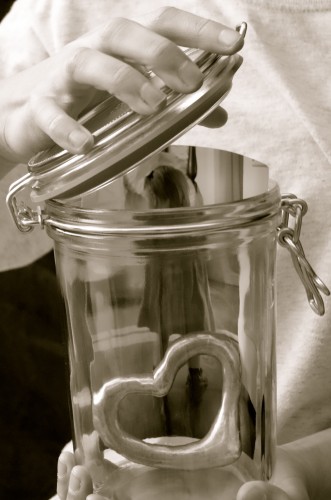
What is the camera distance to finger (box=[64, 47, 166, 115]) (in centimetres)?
28

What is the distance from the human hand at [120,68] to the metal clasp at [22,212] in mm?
24

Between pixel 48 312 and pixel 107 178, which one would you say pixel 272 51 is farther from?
pixel 48 312

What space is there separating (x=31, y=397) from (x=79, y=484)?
20.2 inches

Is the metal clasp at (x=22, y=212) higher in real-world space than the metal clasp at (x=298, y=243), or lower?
higher

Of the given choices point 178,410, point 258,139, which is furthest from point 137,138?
point 258,139

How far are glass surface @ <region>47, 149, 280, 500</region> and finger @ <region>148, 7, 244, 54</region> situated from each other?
6 centimetres

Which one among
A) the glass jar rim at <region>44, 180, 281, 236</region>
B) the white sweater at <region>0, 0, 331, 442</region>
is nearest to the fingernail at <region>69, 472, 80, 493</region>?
the glass jar rim at <region>44, 180, 281, 236</region>

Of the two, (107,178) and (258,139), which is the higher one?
(107,178)

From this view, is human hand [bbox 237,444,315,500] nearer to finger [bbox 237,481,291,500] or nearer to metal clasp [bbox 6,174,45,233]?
finger [bbox 237,481,291,500]

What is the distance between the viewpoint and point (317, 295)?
1.09 feet

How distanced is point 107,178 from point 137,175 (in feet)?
0.27

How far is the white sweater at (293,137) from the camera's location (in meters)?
0.50

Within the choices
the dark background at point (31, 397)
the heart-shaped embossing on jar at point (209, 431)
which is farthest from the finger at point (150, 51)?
the dark background at point (31, 397)

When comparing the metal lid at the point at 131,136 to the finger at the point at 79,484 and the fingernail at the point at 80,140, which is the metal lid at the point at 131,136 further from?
the finger at the point at 79,484
